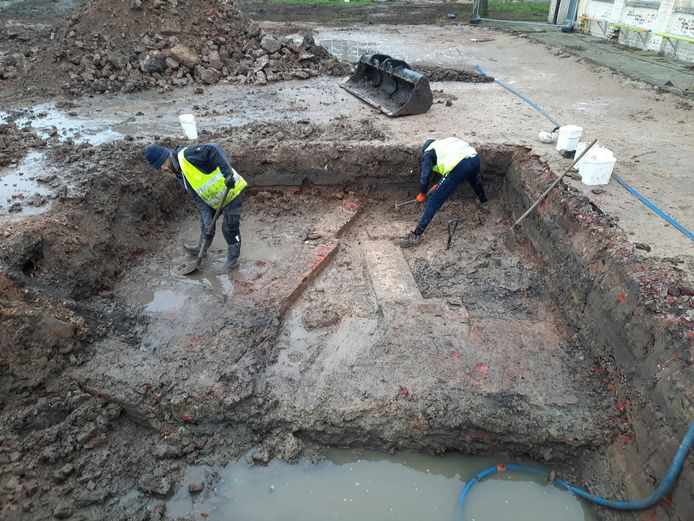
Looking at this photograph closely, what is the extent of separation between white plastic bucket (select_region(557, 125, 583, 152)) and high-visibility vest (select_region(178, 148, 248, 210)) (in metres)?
4.26

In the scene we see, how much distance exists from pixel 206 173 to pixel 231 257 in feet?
3.35

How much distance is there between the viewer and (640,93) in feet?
28.8

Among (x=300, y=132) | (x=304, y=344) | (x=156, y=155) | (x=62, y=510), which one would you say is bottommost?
(x=62, y=510)

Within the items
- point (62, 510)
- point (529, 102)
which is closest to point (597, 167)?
point (529, 102)

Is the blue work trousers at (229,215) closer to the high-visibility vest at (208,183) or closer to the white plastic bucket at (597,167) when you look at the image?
the high-visibility vest at (208,183)

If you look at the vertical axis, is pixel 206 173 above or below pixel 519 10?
below

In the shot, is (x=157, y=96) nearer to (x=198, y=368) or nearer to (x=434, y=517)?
(x=198, y=368)

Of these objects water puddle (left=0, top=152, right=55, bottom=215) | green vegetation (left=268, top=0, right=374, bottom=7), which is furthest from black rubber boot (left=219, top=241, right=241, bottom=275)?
green vegetation (left=268, top=0, right=374, bottom=7)

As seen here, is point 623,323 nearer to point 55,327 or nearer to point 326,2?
point 55,327

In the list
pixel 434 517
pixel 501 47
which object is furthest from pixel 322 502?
pixel 501 47

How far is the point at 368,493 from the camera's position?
10.9ft

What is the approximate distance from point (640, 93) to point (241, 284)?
8.85 metres

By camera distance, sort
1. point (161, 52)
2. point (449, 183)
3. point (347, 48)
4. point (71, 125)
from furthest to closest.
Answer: point (347, 48) → point (161, 52) → point (71, 125) → point (449, 183)

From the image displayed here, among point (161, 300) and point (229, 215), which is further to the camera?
point (229, 215)
